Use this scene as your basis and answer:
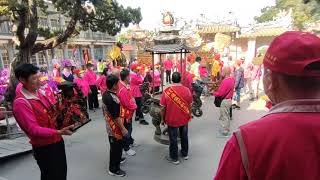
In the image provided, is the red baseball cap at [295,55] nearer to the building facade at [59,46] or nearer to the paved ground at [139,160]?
the paved ground at [139,160]

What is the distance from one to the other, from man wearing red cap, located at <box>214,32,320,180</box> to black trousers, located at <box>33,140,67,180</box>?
239 centimetres

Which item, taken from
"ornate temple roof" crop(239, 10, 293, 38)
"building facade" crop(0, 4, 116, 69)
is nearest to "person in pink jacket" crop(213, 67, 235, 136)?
"building facade" crop(0, 4, 116, 69)

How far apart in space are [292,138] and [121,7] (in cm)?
1085

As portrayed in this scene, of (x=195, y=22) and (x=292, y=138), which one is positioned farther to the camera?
(x=195, y=22)

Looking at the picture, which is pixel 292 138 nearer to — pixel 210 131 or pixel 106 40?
pixel 210 131

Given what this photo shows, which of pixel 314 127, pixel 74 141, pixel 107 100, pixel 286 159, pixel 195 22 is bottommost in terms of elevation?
pixel 74 141

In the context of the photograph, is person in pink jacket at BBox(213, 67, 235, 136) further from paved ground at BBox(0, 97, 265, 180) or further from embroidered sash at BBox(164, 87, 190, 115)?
embroidered sash at BBox(164, 87, 190, 115)

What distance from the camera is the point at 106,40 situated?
40.8 m

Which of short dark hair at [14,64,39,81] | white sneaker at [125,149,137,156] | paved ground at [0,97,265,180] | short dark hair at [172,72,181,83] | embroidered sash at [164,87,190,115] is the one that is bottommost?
paved ground at [0,97,265,180]

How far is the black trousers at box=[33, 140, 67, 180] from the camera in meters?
3.05

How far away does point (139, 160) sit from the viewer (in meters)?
5.45

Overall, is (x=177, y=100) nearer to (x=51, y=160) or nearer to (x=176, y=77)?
(x=176, y=77)

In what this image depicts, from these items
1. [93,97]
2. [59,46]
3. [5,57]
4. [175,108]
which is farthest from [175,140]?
[59,46]

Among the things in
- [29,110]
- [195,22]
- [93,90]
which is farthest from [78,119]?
[195,22]
